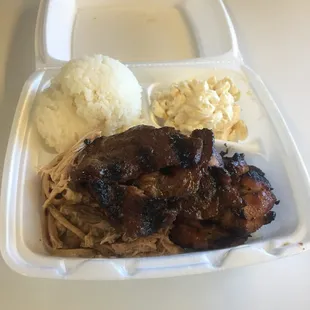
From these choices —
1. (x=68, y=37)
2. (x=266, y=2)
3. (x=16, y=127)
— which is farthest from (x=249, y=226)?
(x=266, y=2)

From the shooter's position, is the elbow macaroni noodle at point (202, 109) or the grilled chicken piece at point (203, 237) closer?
the grilled chicken piece at point (203, 237)

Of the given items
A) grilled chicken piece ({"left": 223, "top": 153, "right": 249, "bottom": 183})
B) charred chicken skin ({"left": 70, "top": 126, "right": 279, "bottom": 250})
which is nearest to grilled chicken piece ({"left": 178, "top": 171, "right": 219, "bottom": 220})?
charred chicken skin ({"left": 70, "top": 126, "right": 279, "bottom": 250})

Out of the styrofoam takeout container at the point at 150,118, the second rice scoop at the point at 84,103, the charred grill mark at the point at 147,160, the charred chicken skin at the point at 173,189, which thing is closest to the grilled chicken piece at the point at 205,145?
the charred chicken skin at the point at 173,189

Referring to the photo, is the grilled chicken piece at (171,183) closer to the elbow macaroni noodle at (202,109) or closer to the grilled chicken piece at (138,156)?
the grilled chicken piece at (138,156)

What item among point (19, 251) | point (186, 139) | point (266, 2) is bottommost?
point (19, 251)

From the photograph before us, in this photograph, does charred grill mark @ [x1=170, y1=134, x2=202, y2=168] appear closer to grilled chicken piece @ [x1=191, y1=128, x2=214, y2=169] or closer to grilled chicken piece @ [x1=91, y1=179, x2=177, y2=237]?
grilled chicken piece @ [x1=191, y1=128, x2=214, y2=169]

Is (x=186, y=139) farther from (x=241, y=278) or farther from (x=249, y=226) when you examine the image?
(x=241, y=278)
